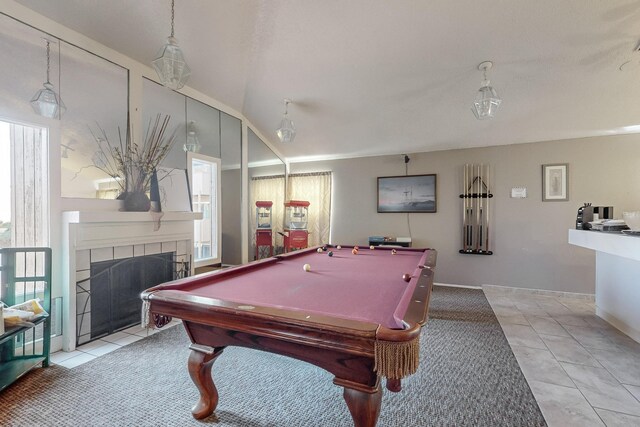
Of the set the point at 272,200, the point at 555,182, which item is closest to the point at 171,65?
the point at 272,200

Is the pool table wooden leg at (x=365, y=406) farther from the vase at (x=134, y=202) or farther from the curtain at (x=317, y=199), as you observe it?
the curtain at (x=317, y=199)

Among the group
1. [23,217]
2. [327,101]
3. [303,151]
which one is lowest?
[23,217]

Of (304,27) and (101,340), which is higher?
(304,27)

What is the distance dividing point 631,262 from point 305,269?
303 centimetres

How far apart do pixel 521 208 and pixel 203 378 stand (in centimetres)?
460

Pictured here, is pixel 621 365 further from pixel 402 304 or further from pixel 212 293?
pixel 212 293

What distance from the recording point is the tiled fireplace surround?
2287mm

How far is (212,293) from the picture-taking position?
1481 mm

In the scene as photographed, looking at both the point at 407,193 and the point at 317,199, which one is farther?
the point at 317,199

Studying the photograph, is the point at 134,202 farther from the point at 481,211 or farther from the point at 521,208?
the point at 521,208

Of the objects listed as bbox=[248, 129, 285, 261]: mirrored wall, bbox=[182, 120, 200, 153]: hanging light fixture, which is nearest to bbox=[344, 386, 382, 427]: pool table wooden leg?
bbox=[182, 120, 200, 153]: hanging light fixture

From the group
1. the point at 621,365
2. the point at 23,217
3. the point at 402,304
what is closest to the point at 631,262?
the point at 621,365

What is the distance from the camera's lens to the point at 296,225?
5094 millimetres

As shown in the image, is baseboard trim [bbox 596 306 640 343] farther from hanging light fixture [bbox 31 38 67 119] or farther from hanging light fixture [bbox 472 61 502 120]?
hanging light fixture [bbox 31 38 67 119]
